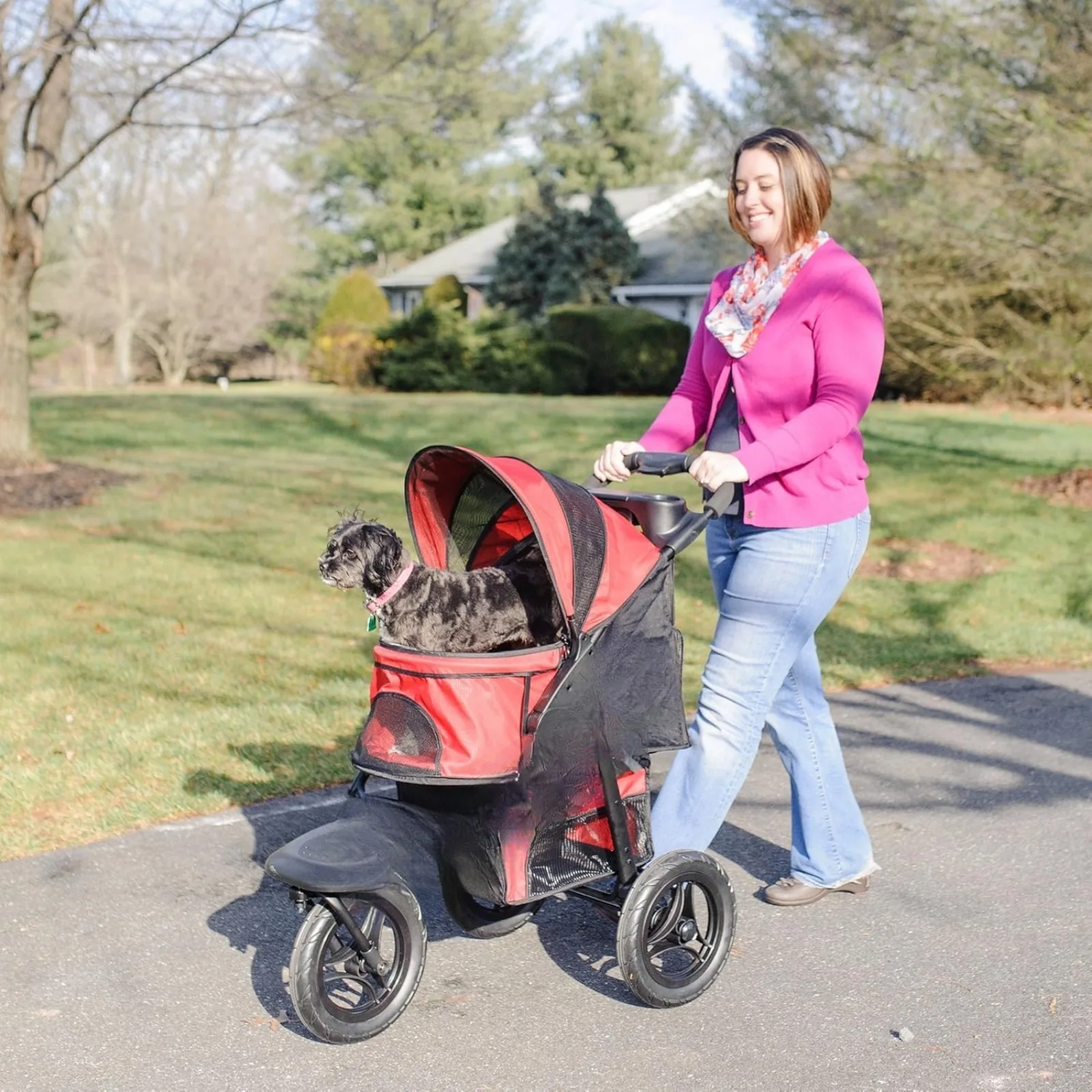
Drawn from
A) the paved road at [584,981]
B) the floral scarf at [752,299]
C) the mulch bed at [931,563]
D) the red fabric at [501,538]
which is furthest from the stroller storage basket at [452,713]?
the mulch bed at [931,563]

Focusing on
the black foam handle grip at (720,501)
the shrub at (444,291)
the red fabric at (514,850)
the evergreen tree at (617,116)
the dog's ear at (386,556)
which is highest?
the evergreen tree at (617,116)

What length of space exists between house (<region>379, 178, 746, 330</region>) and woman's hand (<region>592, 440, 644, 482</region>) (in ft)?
58.0

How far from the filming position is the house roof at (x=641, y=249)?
33656 mm

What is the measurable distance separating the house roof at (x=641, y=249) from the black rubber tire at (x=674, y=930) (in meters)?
23.7

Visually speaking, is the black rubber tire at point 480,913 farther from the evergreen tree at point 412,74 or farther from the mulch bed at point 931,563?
the evergreen tree at point 412,74

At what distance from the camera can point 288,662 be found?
648 centimetres

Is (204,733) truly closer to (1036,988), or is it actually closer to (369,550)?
(369,550)

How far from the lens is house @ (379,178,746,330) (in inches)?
860

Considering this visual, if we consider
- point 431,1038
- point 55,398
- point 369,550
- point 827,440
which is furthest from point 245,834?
point 55,398

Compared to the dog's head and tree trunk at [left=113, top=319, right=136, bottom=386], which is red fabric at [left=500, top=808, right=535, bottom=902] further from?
tree trunk at [left=113, top=319, right=136, bottom=386]

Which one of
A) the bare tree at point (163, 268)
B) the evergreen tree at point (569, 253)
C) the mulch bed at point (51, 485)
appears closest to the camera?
the mulch bed at point (51, 485)

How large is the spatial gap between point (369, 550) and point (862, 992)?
5.56 ft

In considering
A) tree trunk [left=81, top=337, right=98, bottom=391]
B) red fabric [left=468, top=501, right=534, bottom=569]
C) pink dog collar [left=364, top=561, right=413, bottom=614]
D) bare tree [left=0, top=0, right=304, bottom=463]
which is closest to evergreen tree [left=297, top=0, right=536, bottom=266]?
bare tree [left=0, top=0, right=304, bottom=463]

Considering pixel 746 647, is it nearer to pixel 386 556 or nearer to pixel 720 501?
pixel 720 501
